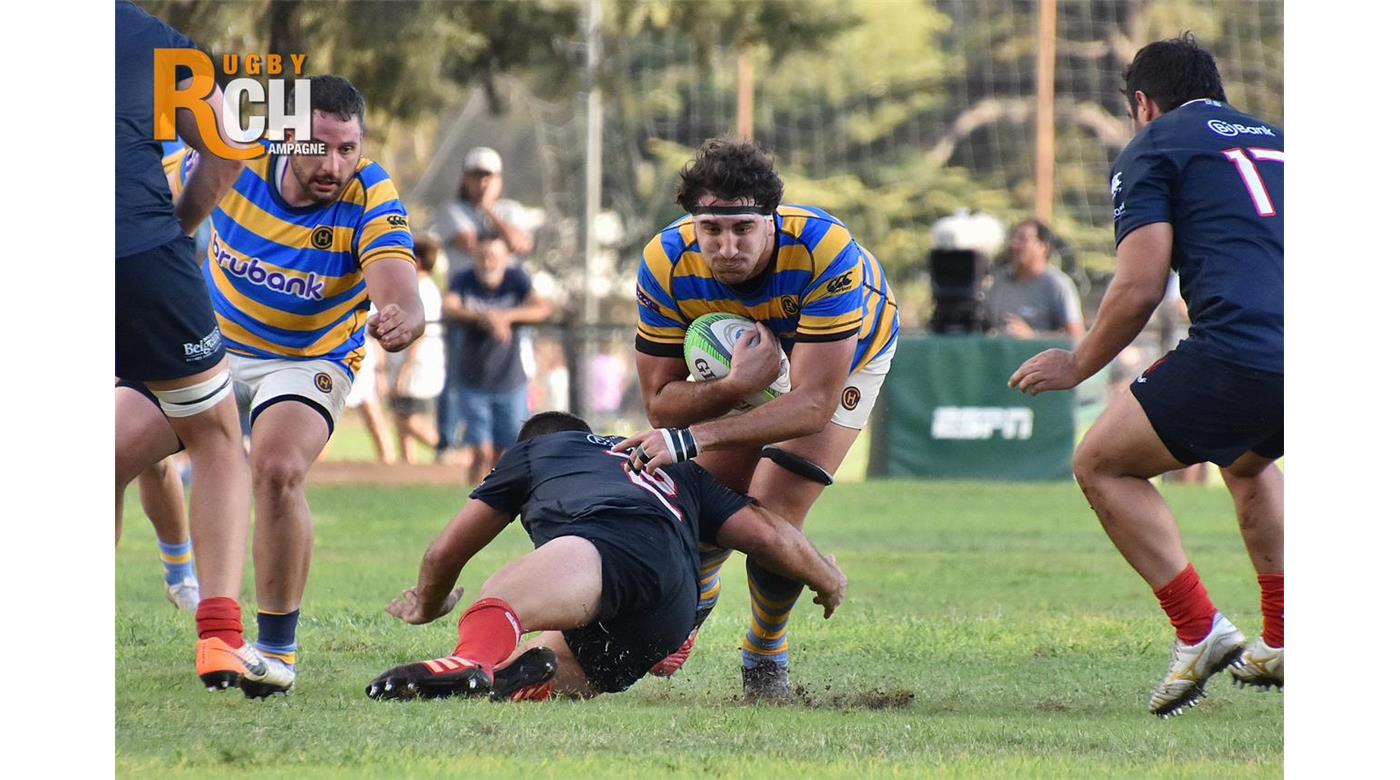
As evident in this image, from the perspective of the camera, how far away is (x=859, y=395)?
21.6ft

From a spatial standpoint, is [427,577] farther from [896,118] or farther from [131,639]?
[896,118]

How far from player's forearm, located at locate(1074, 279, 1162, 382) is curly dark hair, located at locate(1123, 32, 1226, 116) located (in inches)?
24.4

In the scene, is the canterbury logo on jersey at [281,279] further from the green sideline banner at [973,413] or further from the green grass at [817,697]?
the green sideline banner at [973,413]

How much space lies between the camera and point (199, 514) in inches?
219

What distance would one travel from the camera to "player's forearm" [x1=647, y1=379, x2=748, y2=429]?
237 inches

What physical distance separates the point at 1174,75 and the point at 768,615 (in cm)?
208

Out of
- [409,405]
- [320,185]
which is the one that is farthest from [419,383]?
[320,185]

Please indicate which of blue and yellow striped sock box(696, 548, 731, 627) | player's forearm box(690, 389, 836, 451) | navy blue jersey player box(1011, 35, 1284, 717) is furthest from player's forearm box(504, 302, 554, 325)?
navy blue jersey player box(1011, 35, 1284, 717)

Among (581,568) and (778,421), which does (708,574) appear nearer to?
(778,421)

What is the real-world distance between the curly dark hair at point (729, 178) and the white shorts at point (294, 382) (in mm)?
1303

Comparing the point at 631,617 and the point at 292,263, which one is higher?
the point at 292,263

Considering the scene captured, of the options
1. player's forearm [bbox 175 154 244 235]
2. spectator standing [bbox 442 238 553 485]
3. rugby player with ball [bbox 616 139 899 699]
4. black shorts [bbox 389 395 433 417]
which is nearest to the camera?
player's forearm [bbox 175 154 244 235]

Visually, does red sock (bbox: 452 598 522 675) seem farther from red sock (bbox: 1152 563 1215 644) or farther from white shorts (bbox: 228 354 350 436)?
red sock (bbox: 1152 563 1215 644)

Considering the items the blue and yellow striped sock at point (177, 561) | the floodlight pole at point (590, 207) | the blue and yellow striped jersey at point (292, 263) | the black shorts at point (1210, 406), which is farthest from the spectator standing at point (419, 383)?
the black shorts at point (1210, 406)
